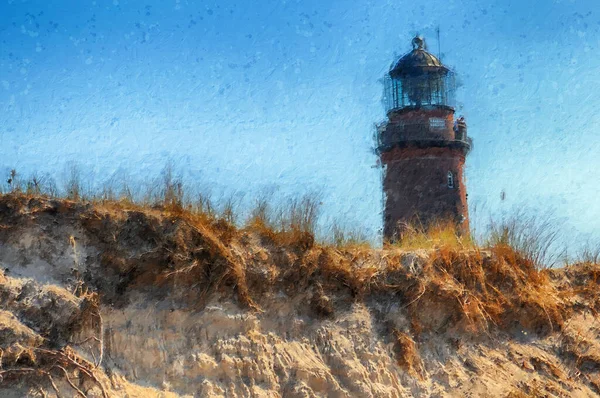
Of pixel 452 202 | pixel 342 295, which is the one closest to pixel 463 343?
pixel 342 295

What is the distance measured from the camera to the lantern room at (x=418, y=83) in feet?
79.7

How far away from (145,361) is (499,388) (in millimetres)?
4158

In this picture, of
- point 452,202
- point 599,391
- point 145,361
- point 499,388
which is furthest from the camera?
point 452,202

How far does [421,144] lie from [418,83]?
72.1 inches

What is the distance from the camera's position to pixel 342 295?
963 cm

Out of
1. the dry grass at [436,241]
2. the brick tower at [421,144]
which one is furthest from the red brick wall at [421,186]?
the dry grass at [436,241]

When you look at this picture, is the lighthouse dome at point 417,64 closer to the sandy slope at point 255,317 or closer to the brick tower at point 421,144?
the brick tower at point 421,144

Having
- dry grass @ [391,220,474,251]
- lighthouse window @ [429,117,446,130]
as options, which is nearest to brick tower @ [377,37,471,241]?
lighthouse window @ [429,117,446,130]

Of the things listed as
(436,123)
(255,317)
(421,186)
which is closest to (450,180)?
(421,186)

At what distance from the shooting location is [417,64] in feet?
79.9

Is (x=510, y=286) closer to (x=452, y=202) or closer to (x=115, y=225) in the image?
(x=115, y=225)

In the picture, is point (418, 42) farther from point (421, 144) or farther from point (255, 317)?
point (255, 317)

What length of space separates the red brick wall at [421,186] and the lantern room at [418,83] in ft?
4.61

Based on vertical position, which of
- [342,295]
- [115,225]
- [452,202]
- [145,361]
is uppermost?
[452,202]
